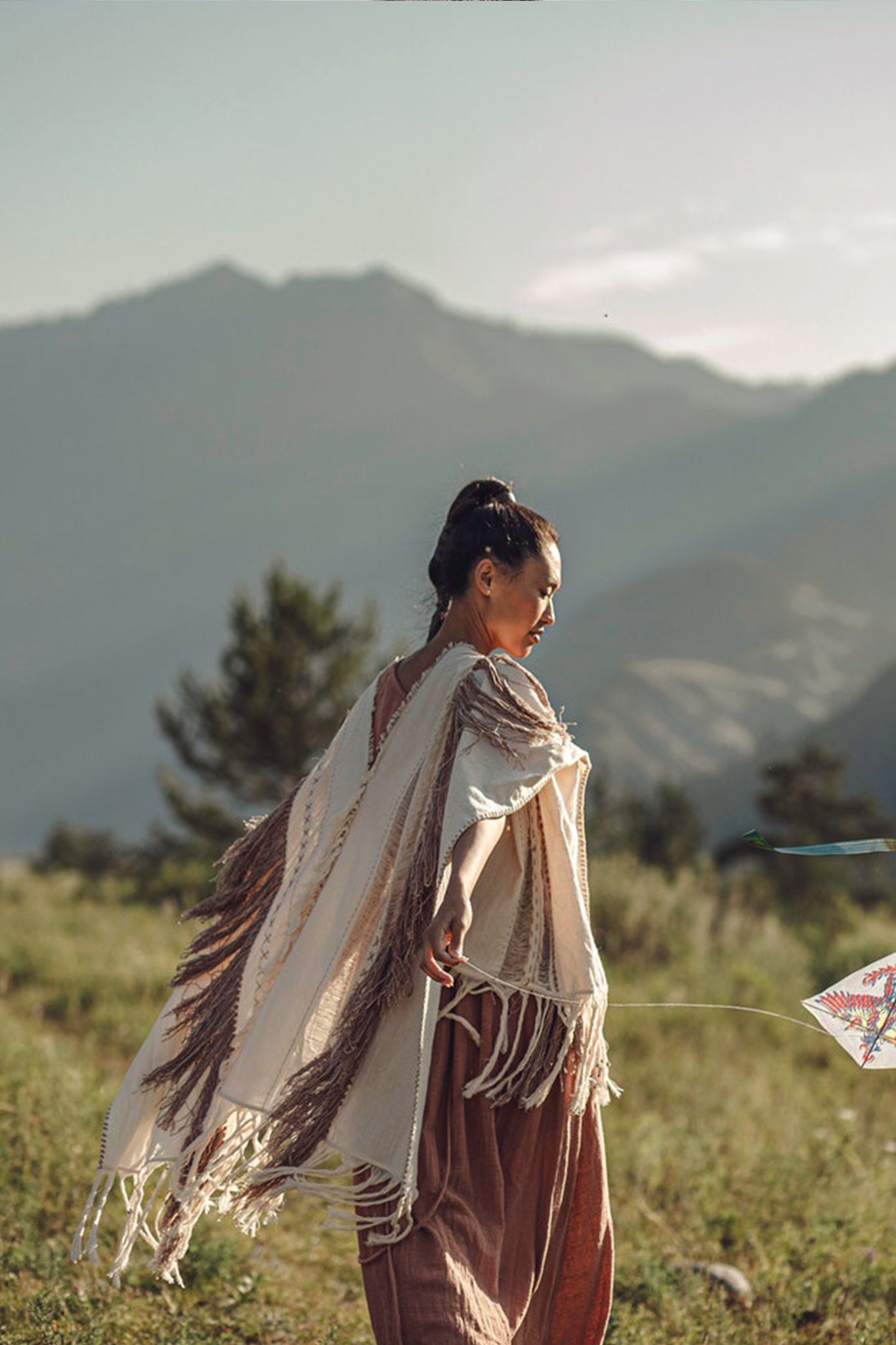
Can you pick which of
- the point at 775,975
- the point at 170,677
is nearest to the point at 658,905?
the point at 775,975

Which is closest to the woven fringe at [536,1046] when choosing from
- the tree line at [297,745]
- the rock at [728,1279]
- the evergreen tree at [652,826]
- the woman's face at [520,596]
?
the woman's face at [520,596]

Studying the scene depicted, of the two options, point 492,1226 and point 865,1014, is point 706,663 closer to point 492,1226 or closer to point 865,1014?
point 865,1014

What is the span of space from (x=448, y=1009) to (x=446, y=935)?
285 mm

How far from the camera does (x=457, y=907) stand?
10.2ft

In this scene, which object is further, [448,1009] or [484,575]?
[484,575]

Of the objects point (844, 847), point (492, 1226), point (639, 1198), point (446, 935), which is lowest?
point (639, 1198)

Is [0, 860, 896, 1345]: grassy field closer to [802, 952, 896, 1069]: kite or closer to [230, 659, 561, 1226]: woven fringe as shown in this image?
[230, 659, 561, 1226]: woven fringe

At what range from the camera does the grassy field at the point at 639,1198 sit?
4.41m

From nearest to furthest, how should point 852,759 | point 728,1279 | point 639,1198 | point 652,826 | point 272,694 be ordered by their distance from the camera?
point 728,1279 → point 639,1198 → point 272,694 → point 652,826 → point 852,759

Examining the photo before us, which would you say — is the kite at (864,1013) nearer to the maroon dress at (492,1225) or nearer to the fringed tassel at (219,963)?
the maroon dress at (492,1225)

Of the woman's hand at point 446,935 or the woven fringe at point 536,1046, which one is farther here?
Answer: the woven fringe at point 536,1046

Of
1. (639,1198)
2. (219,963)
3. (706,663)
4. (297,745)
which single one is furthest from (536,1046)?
(706,663)

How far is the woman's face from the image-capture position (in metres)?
3.48

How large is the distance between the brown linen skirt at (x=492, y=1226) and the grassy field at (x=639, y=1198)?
90 centimetres
